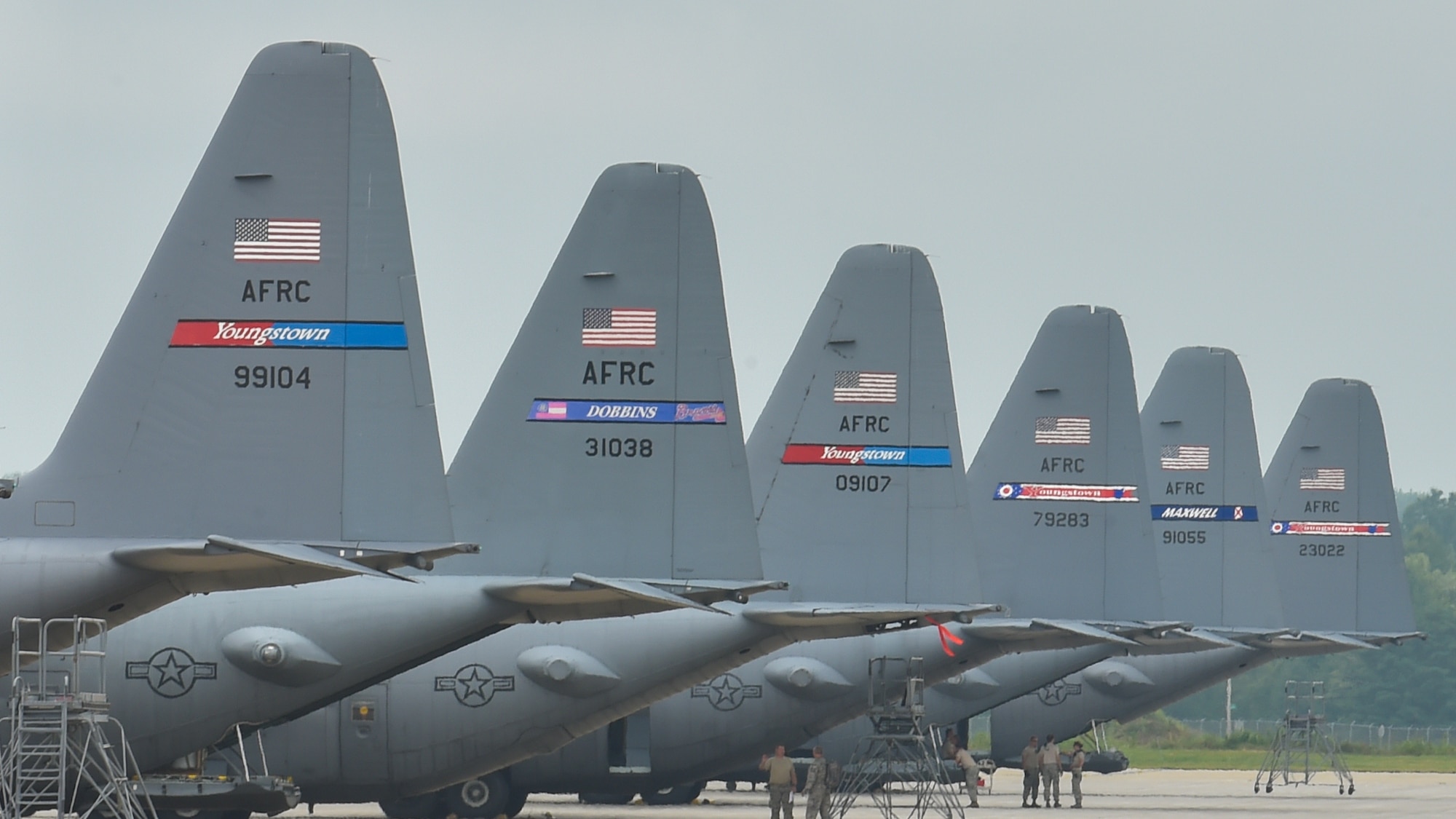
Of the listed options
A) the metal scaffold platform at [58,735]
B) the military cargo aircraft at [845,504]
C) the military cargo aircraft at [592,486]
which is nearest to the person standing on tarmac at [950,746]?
the military cargo aircraft at [845,504]

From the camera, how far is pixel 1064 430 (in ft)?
121

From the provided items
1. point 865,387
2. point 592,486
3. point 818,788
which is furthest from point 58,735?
point 865,387

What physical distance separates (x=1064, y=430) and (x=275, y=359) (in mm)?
19196

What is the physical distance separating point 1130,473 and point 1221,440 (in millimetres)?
8092

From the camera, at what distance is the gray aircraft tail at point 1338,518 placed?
4800 centimetres

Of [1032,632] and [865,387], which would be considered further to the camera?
[1032,632]

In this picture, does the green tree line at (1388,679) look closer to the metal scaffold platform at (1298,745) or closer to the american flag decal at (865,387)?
the metal scaffold platform at (1298,745)

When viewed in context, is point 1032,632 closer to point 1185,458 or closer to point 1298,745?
point 1185,458

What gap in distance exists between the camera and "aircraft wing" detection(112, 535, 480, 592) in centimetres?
1873

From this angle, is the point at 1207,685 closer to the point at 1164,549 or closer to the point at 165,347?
the point at 1164,549

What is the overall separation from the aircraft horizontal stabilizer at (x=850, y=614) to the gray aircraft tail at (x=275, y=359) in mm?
7508

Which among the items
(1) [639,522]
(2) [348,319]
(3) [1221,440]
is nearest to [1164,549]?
(3) [1221,440]

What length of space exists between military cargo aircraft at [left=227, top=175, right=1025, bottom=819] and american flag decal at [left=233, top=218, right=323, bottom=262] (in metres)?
5.96

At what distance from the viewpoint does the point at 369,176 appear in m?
21.1
